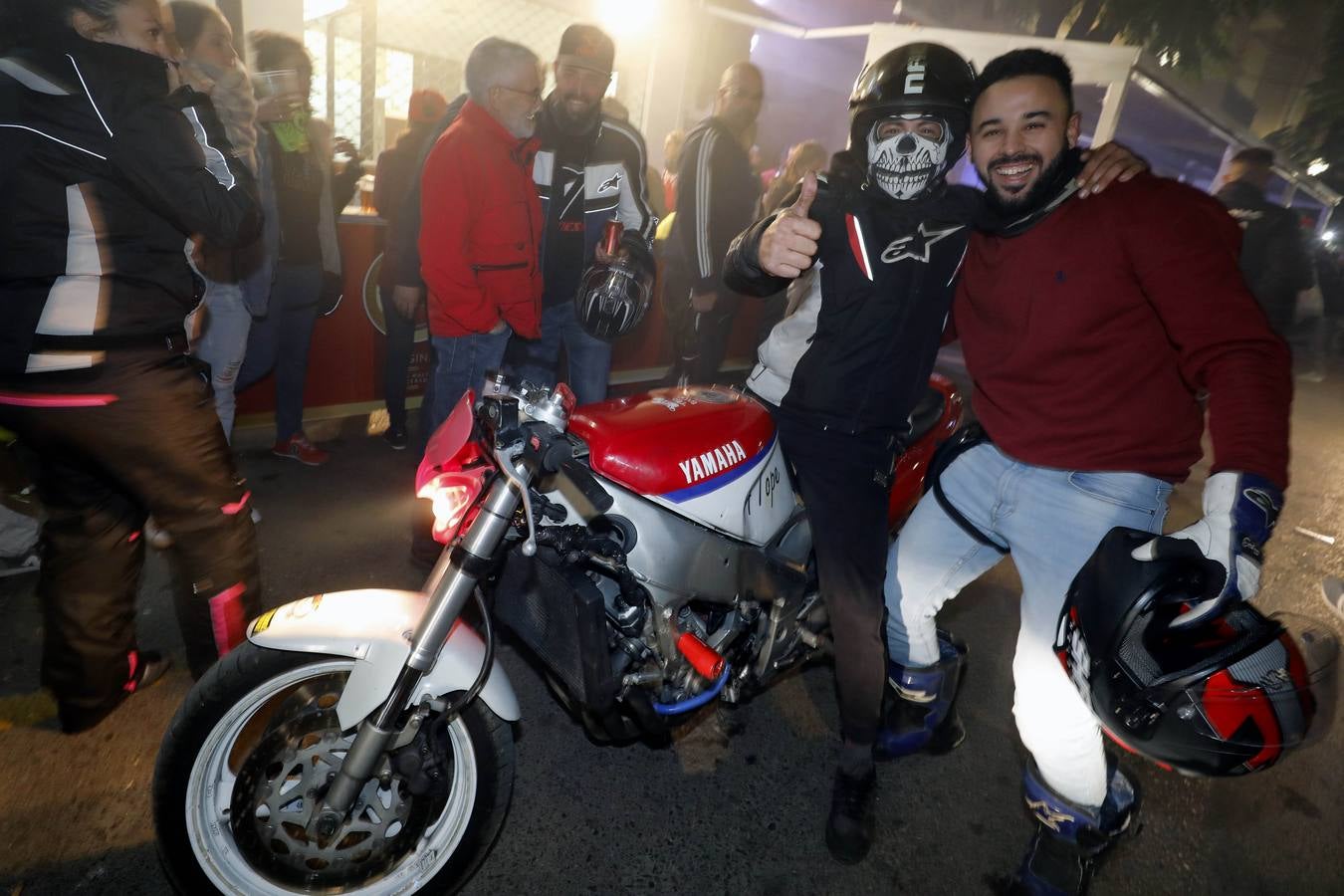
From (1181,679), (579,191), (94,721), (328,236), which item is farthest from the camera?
(328,236)

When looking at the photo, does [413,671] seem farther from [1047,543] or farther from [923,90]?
[923,90]

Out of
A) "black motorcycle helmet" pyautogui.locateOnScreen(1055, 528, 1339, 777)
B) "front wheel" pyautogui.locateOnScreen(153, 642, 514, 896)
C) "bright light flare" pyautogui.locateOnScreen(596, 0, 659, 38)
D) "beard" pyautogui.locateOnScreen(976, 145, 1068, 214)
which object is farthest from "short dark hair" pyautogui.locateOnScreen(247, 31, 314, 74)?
"bright light flare" pyautogui.locateOnScreen(596, 0, 659, 38)

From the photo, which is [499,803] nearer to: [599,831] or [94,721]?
[599,831]

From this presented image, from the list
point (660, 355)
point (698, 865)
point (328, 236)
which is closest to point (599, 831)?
point (698, 865)

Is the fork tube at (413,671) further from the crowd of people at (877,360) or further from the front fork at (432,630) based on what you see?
the crowd of people at (877,360)

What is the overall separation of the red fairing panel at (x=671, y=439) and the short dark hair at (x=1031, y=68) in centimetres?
117

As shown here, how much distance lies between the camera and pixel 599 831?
2.31 metres

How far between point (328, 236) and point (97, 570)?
8.72ft

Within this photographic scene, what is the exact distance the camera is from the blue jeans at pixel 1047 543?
195cm

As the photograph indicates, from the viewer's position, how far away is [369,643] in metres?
1.70

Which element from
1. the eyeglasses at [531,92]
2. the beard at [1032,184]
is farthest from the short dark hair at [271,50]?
the beard at [1032,184]

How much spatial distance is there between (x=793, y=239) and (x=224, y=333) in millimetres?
2865

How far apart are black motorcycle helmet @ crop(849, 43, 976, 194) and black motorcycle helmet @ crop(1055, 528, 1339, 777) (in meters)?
1.30

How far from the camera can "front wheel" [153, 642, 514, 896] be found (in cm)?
172
